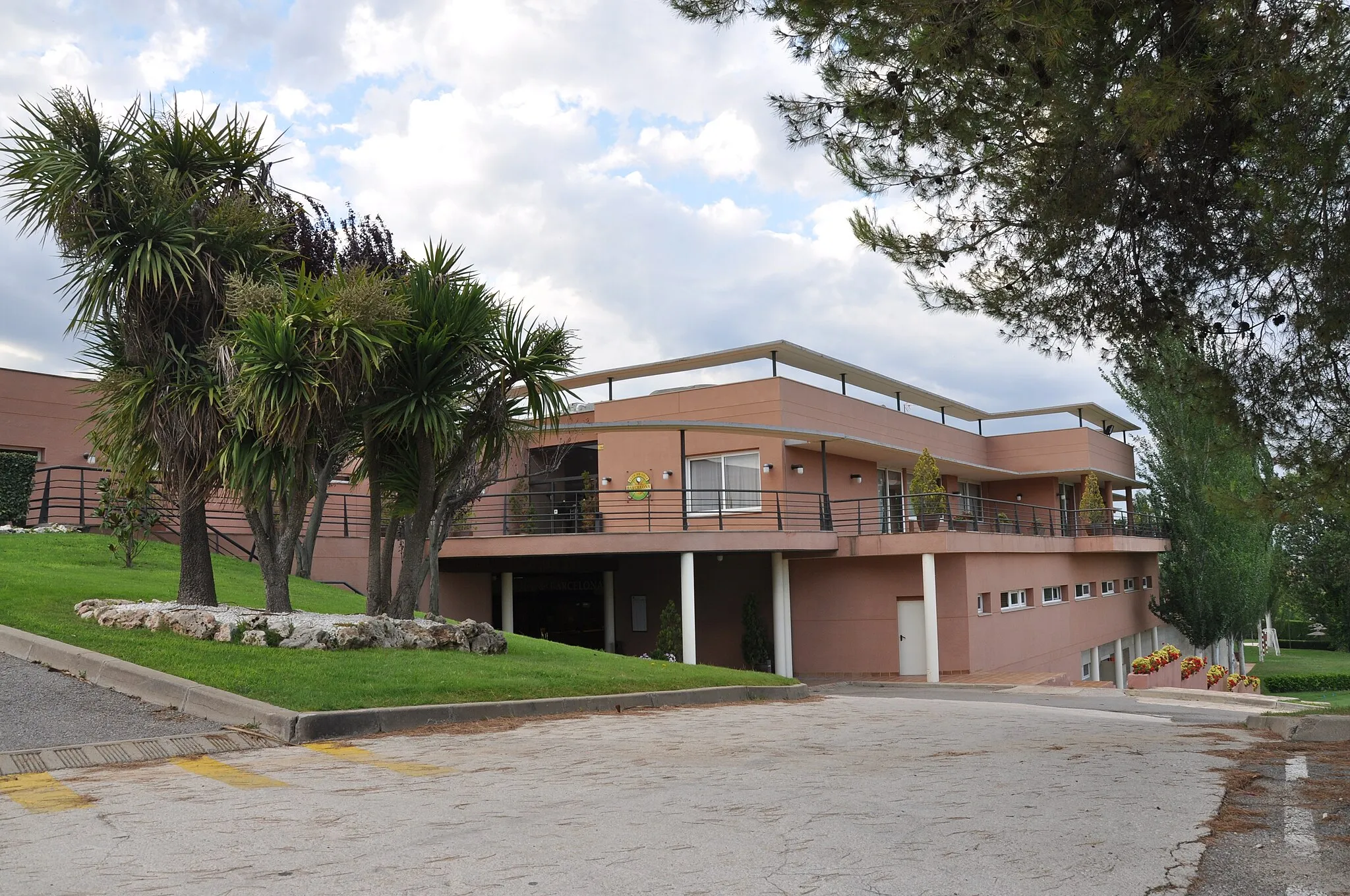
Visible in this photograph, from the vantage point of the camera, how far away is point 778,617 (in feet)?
73.7

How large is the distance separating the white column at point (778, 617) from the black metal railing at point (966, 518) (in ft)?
6.22

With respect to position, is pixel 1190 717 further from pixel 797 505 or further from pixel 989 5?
pixel 797 505

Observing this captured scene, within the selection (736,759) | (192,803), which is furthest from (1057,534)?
(192,803)

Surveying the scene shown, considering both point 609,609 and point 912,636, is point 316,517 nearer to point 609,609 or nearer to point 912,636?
point 609,609

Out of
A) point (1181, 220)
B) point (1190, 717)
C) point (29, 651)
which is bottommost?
point (1190, 717)

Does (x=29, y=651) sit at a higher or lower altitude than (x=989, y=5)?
lower

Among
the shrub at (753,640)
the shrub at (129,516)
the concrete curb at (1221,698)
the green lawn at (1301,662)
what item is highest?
the shrub at (129,516)

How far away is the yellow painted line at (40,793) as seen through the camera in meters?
5.91

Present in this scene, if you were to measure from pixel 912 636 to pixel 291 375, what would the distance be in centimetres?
1529

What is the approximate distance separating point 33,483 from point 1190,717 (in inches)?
847

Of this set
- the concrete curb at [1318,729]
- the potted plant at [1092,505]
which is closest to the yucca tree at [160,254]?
the concrete curb at [1318,729]

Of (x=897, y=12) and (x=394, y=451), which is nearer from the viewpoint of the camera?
(x=897, y=12)

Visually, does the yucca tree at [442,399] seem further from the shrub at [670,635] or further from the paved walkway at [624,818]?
the shrub at [670,635]

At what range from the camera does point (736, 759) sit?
7.75m
